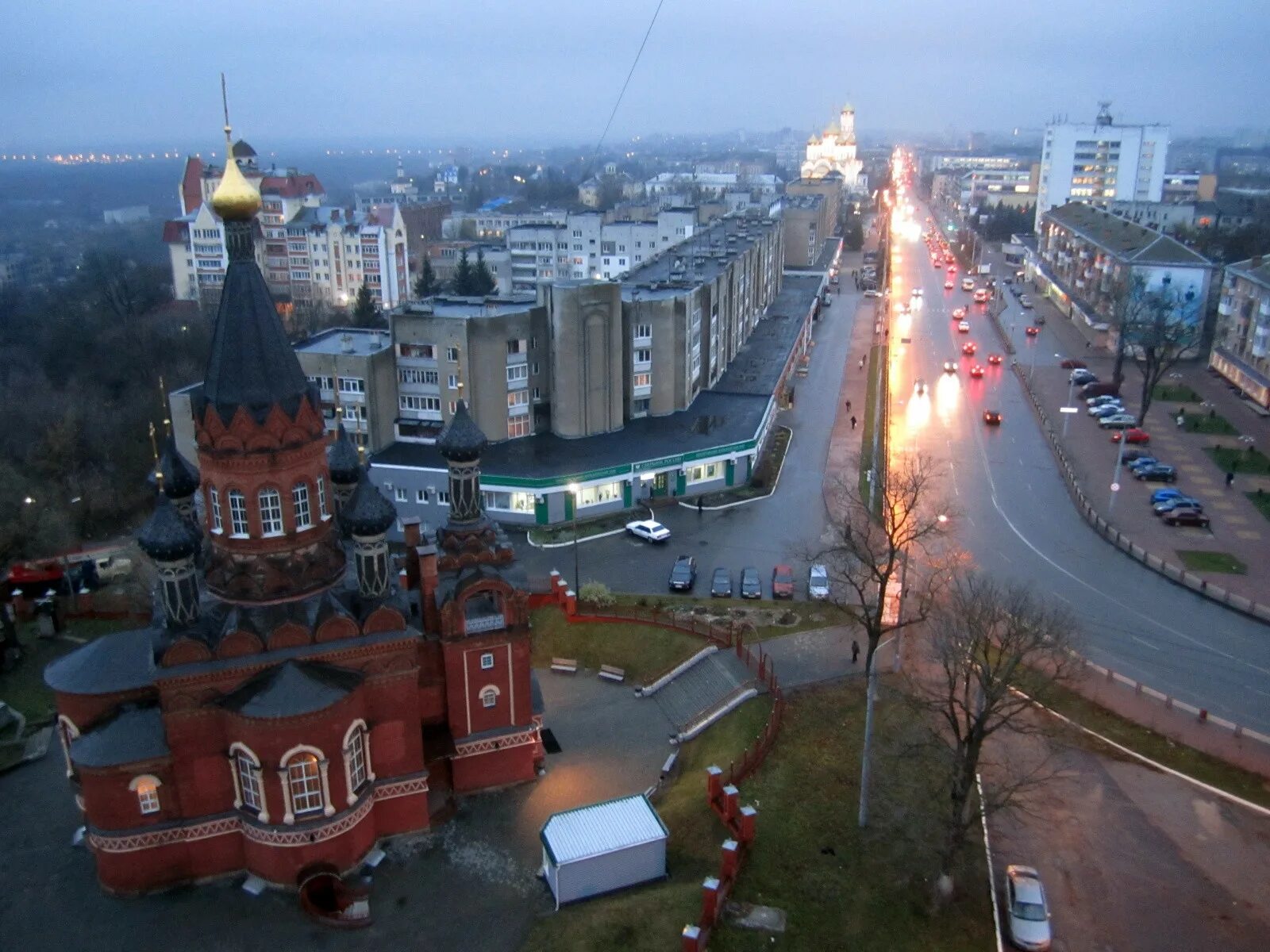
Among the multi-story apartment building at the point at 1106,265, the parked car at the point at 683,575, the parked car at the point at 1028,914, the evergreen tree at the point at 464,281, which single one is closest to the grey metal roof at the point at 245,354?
the parked car at the point at 683,575

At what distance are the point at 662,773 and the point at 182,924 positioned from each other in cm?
1290

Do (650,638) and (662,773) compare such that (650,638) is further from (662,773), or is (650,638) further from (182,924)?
(182,924)

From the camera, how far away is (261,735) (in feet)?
73.5

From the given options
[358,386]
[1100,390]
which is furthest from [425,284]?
[1100,390]

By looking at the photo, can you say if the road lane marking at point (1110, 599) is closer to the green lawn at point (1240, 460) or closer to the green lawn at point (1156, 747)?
the green lawn at point (1156, 747)

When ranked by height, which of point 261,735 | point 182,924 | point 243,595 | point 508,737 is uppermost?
point 243,595

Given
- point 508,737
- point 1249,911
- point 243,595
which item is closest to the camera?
point 1249,911

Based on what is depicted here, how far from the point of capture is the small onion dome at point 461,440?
2641cm

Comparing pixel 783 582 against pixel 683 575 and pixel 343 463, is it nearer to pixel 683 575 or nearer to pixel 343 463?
pixel 683 575

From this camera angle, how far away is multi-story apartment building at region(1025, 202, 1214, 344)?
76.1 m

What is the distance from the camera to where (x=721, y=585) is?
3881 cm

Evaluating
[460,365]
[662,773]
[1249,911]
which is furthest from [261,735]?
[460,365]

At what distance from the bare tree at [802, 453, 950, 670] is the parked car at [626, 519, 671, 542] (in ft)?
22.1

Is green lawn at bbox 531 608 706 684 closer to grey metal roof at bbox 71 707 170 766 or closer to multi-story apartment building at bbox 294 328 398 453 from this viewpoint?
grey metal roof at bbox 71 707 170 766
